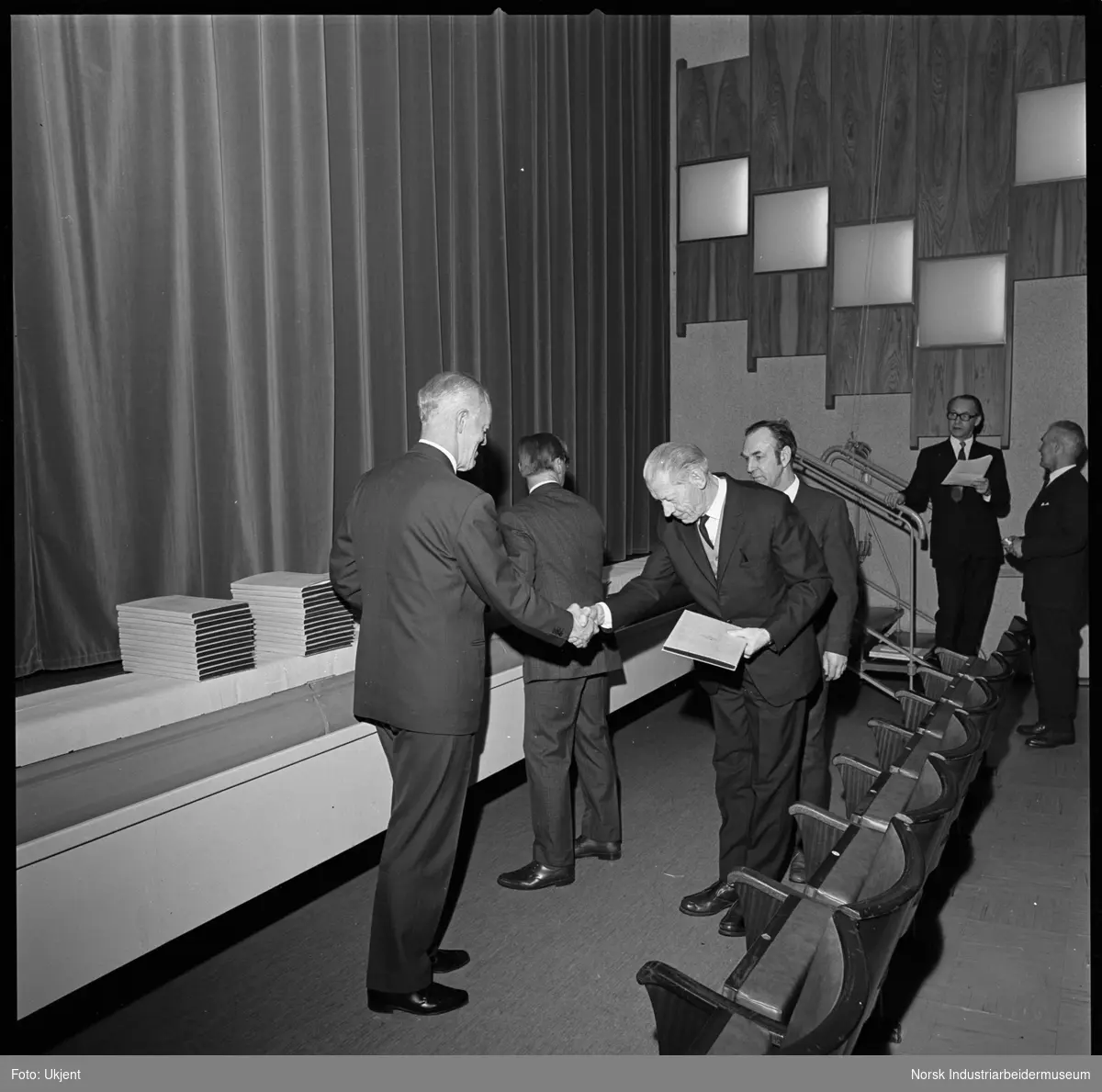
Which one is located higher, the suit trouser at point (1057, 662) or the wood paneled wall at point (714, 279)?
the wood paneled wall at point (714, 279)

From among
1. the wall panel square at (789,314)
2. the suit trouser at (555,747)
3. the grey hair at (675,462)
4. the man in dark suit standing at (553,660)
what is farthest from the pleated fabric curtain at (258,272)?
the wall panel square at (789,314)

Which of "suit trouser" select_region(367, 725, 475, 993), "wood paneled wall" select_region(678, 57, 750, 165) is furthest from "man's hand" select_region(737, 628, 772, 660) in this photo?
"wood paneled wall" select_region(678, 57, 750, 165)

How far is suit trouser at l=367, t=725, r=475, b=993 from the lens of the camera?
253cm

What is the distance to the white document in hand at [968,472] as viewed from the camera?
579 centimetres

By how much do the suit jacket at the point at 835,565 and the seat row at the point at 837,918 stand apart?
0.64 metres

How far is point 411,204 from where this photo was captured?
4.50 meters

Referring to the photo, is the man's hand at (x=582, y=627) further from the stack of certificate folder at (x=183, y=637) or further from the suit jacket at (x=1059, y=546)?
the suit jacket at (x=1059, y=546)

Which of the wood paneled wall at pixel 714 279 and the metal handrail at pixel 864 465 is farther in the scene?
the wood paneled wall at pixel 714 279

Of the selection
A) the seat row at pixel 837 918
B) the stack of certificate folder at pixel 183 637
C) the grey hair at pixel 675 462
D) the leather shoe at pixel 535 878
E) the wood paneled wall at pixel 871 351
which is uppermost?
the wood paneled wall at pixel 871 351

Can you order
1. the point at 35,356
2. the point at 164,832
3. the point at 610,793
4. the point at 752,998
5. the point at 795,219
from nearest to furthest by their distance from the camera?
the point at 752,998
the point at 164,832
the point at 35,356
the point at 610,793
the point at 795,219

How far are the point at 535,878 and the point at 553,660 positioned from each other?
2.46 ft

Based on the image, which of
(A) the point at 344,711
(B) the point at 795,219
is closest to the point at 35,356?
(A) the point at 344,711

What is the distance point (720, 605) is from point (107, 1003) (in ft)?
6.60
